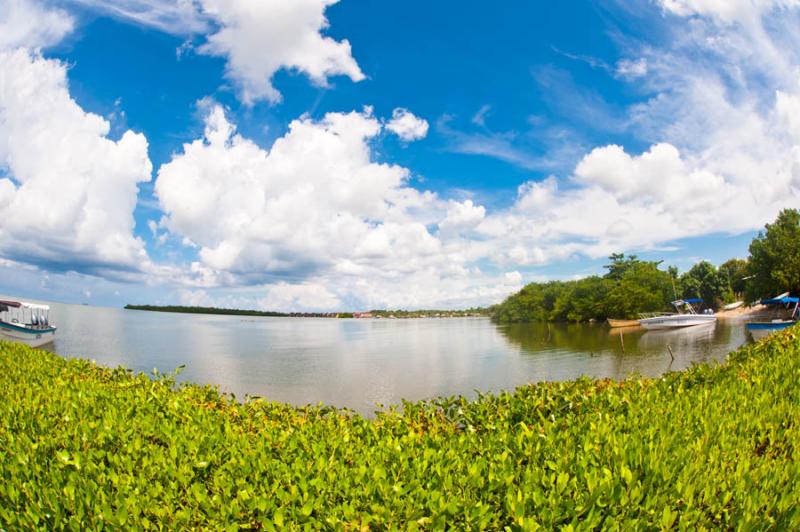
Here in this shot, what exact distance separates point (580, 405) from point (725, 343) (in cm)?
5375

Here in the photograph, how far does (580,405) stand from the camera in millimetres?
7414

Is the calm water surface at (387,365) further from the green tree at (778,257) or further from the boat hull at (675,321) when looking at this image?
the green tree at (778,257)

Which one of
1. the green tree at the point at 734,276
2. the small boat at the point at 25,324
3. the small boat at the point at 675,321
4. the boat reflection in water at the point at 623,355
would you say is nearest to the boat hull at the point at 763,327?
the boat reflection in water at the point at 623,355

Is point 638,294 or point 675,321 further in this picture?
point 638,294

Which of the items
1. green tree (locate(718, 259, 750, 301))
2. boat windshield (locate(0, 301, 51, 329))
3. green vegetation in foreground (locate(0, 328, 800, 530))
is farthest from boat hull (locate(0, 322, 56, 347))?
green tree (locate(718, 259, 750, 301))

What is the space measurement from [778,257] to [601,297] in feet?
119

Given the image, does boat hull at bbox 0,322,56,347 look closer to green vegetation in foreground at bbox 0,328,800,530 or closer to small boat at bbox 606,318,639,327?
green vegetation in foreground at bbox 0,328,800,530

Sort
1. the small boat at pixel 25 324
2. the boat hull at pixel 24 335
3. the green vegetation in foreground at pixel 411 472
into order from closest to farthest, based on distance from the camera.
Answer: the green vegetation in foreground at pixel 411 472 < the boat hull at pixel 24 335 < the small boat at pixel 25 324

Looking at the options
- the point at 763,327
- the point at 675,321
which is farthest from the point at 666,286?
the point at 763,327

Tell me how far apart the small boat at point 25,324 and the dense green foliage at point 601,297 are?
10263 centimetres

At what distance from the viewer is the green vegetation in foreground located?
3180mm

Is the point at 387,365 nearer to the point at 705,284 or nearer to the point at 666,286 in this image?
the point at 666,286

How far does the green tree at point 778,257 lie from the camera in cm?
7362

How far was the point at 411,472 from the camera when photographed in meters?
3.88
